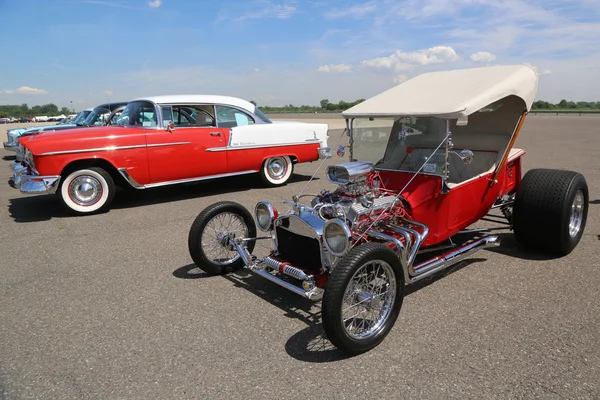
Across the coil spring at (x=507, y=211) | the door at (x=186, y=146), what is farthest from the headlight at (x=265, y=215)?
the door at (x=186, y=146)

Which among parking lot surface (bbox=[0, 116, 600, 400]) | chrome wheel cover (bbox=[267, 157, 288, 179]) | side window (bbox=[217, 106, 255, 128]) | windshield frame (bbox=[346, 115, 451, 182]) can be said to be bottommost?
parking lot surface (bbox=[0, 116, 600, 400])

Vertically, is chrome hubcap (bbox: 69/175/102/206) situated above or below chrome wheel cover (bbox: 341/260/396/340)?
above

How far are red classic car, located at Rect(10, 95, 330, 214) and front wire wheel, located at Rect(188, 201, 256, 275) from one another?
2056 mm

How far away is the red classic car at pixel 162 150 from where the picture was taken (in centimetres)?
708

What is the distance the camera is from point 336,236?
3455 millimetres

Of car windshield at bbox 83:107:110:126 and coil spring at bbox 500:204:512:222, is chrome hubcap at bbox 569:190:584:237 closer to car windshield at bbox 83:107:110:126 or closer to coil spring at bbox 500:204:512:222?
coil spring at bbox 500:204:512:222

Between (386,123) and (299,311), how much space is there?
227 cm

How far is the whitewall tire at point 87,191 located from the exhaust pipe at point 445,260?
18.0 ft

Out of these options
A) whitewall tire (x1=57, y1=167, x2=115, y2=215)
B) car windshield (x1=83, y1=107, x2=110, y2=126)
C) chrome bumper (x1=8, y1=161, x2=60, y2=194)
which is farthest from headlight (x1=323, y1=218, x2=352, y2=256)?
car windshield (x1=83, y1=107, x2=110, y2=126)

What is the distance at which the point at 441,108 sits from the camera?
400cm

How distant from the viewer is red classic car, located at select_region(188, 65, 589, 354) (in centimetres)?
326

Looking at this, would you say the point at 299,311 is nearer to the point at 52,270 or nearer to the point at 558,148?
the point at 52,270

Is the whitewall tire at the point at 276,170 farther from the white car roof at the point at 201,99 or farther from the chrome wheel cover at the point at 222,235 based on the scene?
the chrome wheel cover at the point at 222,235

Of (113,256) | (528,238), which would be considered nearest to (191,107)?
(113,256)
